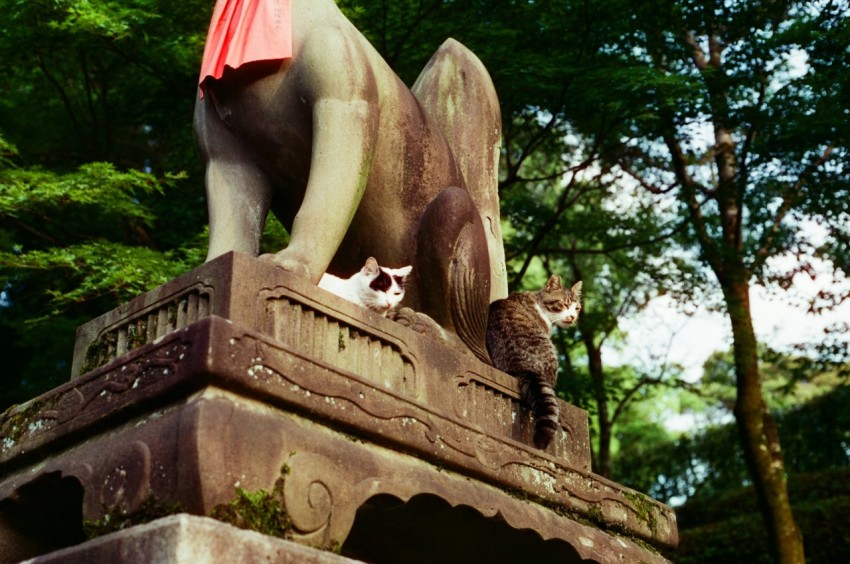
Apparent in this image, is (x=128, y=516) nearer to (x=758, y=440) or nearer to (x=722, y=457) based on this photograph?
(x=758, y=440)

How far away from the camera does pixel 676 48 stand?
Result: 14.2 meters

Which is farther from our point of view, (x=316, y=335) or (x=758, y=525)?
(x=758, y=525)

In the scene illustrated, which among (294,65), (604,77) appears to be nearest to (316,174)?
(294,65)

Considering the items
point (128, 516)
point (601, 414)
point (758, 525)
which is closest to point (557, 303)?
point (128, 516)

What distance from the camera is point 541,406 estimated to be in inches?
204

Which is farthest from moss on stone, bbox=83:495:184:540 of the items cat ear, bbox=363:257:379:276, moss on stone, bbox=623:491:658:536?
moss on stone, bbox=623:491:658:536

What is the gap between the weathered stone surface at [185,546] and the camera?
10.5 ft

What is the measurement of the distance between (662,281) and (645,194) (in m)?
1.50

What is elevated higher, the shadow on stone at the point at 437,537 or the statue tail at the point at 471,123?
the statue tail at the point at 471,123

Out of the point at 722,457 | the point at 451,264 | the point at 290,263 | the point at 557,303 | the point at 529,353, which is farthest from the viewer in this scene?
the point at 722,457

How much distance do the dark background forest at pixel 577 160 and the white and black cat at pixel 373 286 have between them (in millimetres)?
5697

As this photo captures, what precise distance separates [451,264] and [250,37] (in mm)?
1428

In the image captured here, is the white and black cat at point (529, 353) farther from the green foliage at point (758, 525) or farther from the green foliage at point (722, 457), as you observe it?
the green foliage at point (722, 457)

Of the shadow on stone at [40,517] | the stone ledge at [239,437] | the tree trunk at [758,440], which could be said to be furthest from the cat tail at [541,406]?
the tree trunk at [758,440]
